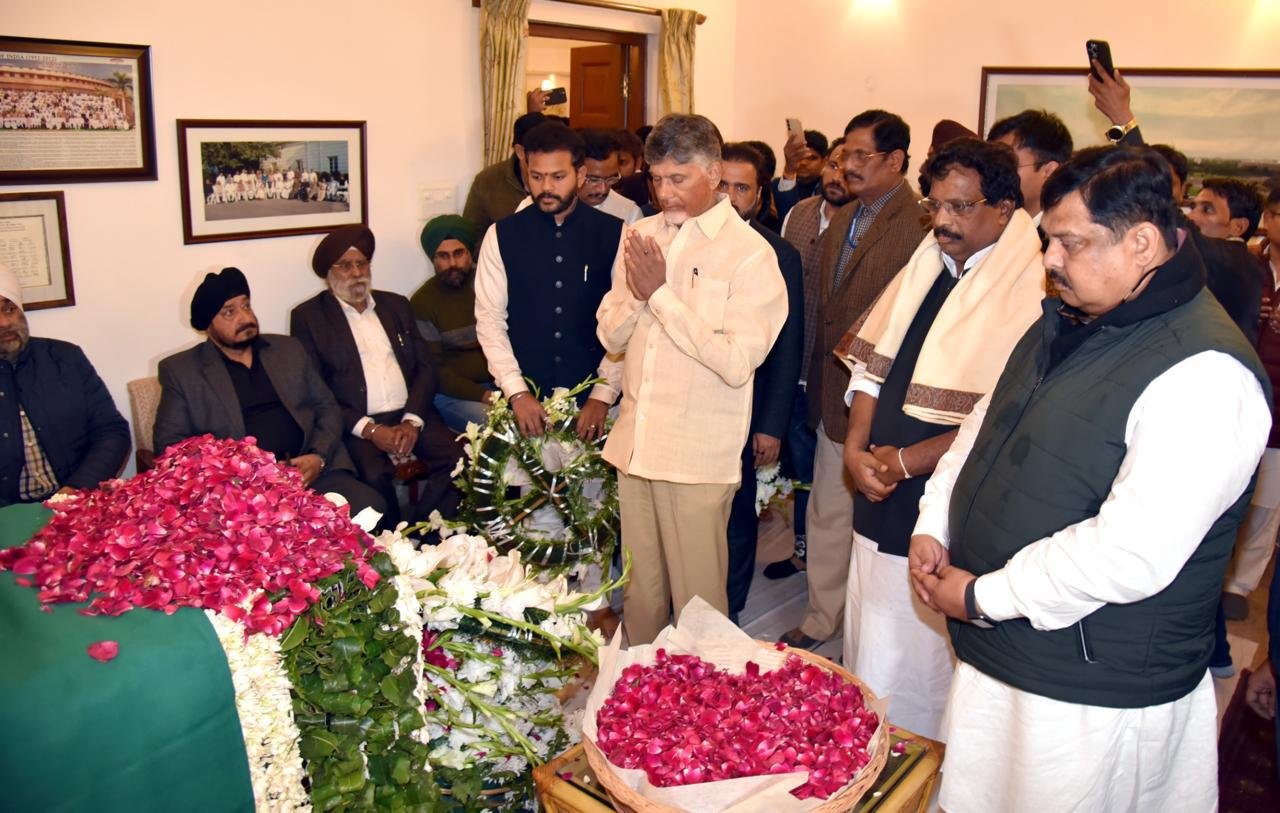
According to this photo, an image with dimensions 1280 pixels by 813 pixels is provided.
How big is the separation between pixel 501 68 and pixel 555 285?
7.39 ft

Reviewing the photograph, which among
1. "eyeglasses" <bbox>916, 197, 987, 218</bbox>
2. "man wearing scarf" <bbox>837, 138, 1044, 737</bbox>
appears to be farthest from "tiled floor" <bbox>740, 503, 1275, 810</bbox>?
"eyeglasses" <bbox>916, 197, 987, 218</bbox>

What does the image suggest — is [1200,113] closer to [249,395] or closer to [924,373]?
[924,373]

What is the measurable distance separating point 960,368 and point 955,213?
386 mm

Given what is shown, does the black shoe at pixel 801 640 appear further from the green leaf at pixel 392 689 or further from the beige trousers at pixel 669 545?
the green leaf at pixel 392 689

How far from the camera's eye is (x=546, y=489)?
3631 millimetres

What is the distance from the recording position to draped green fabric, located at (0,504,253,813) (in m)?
1.40

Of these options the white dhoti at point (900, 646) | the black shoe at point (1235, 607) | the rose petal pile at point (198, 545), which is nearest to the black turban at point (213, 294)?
the rose petal pile at point (198, 545)

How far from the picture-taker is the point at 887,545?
2.83m

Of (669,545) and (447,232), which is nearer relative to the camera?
(669,545)

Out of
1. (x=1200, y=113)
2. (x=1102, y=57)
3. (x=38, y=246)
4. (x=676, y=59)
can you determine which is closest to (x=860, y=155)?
(x=1102, y=57)

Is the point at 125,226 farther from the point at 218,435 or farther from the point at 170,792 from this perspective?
the point at 170,792

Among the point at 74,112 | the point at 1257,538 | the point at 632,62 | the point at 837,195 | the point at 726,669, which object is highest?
the point at 632,62

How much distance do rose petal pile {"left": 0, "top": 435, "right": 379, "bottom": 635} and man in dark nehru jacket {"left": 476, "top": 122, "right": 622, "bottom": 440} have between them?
6.61 feet

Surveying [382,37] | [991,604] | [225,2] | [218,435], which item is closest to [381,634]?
[991,604]
